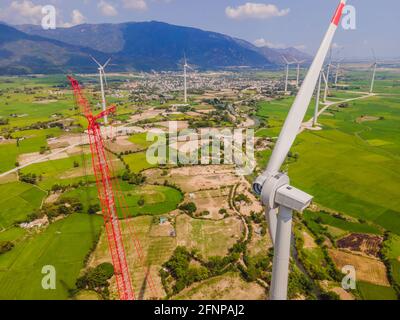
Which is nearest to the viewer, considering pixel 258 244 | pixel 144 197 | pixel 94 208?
pixel 258 244

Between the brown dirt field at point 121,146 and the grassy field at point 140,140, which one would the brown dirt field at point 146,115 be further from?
the brown dirt field at point 121,146

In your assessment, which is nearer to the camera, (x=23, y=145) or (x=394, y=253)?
(x=394, y=253)

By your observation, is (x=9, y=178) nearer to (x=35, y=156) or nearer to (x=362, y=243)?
(x=35, y=156)

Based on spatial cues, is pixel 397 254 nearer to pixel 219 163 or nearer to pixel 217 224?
pixel 217 224

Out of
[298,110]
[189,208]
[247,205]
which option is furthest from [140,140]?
[298,110]

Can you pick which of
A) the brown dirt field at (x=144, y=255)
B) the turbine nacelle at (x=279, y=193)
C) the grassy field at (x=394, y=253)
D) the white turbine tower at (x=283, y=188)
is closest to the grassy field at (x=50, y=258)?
the brown dirt field at (x=144, y=255)

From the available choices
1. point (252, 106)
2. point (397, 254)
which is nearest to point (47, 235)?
point (397, 254)
